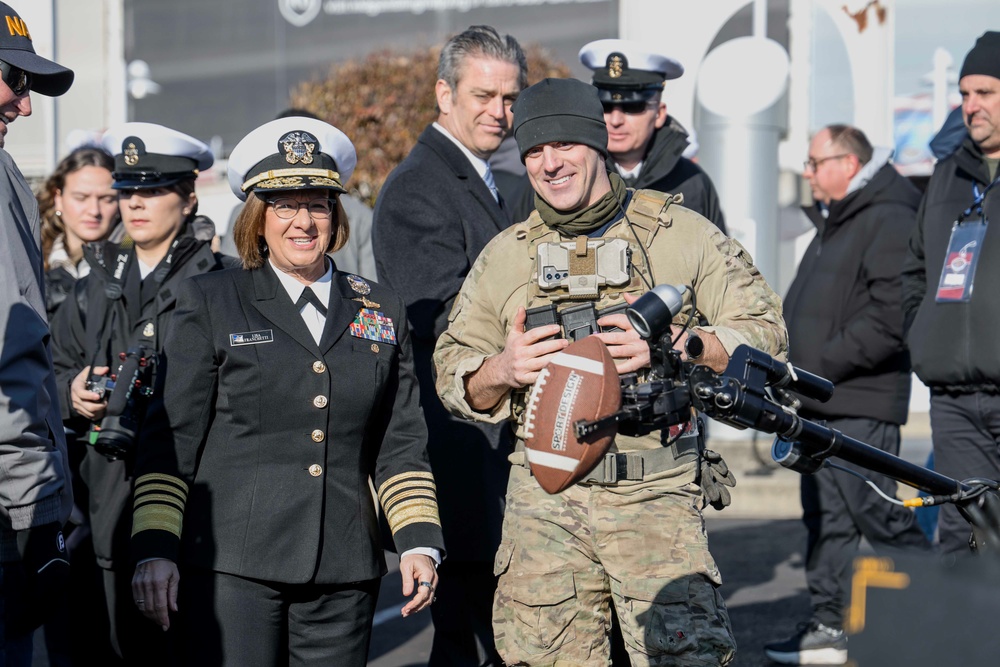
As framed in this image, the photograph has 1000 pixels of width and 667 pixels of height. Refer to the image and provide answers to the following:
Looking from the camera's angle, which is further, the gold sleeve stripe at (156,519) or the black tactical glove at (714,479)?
the black tactical glove at (714,479)

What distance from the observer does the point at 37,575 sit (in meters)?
3.68

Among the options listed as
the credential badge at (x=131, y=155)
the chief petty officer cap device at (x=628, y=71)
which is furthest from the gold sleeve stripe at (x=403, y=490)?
the chief petty officer cap device at (x=628, y=71)

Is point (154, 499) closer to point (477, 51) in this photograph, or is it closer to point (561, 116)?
point (561, 116)

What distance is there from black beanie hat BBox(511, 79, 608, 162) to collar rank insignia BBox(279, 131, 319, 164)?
0.62 meters

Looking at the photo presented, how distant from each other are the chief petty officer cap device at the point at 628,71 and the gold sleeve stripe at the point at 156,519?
2636mm

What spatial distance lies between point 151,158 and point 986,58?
3.51 m

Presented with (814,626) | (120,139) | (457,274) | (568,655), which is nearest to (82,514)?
(120,139)

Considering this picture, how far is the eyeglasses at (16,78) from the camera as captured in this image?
150 inches

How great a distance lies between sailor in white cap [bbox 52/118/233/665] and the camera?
4973 millimetres

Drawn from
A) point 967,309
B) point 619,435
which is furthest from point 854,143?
point 619,435

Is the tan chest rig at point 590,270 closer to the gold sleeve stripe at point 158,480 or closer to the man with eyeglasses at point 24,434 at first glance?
the gold sleeve stripe at point 158,480

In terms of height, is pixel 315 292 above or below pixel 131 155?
below

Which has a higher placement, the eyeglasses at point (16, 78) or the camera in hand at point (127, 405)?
the eyeglasses at point (16, 78)

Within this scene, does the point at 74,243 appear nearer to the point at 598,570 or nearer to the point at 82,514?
the point at 82,514
